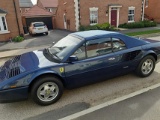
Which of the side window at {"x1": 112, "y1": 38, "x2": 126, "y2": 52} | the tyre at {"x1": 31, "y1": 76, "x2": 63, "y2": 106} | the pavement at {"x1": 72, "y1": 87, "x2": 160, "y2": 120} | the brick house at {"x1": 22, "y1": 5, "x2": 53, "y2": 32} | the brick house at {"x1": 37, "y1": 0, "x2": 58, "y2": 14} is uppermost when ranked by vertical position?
the brick house at {"x1": 37, "y1": 0, "x2": 58, "y2": 14}

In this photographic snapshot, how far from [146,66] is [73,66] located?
234 cm

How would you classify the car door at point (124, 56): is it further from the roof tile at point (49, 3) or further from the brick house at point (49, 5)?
the roof tile at point (49, 3)

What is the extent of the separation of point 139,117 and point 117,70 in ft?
4.53

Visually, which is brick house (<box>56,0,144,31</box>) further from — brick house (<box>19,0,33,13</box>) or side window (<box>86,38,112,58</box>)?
brick house (<box>19,0,33,13</box>)

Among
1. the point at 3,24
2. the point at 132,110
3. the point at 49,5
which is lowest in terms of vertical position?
the point at 132,110

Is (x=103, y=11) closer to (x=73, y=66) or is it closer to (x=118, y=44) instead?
(x=118, y=44)

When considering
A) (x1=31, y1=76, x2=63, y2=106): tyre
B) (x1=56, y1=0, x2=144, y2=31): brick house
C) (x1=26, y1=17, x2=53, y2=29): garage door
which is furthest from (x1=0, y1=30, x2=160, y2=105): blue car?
(x1=26, y1=17, x2=53, y2=29): garage door

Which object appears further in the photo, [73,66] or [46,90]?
[73,66]

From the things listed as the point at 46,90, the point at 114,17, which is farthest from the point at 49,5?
the point at 46,90

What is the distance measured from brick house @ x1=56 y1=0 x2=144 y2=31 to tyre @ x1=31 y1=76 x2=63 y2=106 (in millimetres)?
14399

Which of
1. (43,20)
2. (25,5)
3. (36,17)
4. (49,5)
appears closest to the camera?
(36,17)

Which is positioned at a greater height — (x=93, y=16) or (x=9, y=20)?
(x=93, y=16)

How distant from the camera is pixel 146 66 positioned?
431 cm

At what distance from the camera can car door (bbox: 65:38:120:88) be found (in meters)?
3.34
